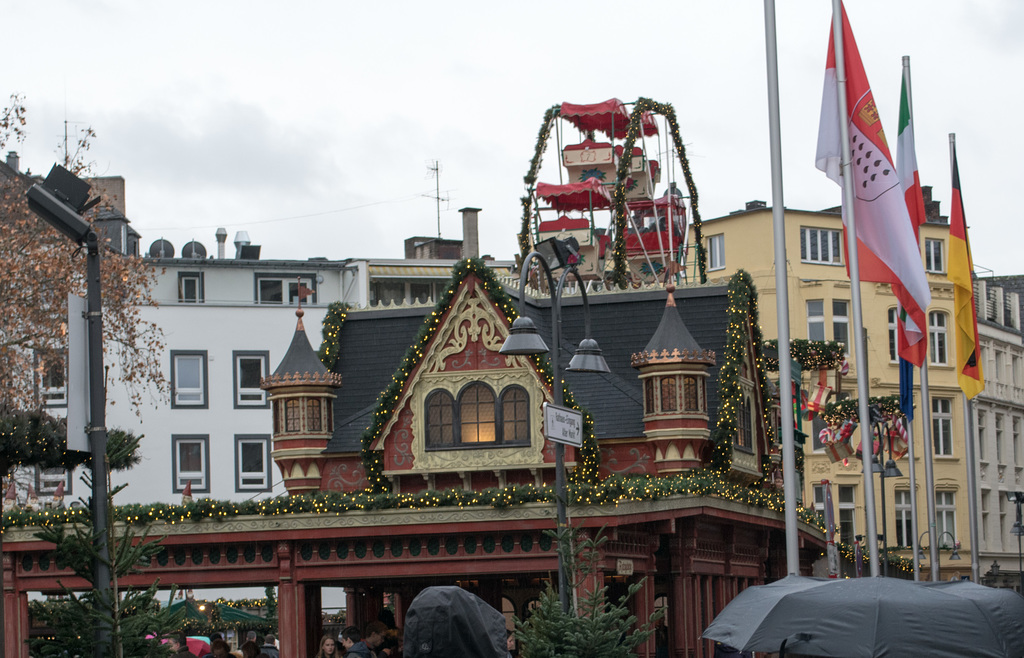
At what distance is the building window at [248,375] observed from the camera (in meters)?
56.0

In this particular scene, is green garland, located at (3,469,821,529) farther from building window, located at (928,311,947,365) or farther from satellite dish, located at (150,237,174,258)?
building window, located at (928,311,947,365)

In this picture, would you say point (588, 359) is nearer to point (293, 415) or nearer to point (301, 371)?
point (301, 371)

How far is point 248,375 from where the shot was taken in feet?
184

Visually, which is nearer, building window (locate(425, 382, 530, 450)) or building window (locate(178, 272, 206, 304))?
building window (locate(425, 382, 530, 450))

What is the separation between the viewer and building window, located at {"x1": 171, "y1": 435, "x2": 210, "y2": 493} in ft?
181

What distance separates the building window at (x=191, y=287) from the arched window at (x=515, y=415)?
3346 cm

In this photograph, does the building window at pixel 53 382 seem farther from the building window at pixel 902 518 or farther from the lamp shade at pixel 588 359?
the building window at pixel 902 518

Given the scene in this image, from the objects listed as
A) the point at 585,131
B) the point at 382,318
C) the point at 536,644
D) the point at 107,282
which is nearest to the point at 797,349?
the point at 585,131

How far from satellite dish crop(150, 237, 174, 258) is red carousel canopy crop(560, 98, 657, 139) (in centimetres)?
2623

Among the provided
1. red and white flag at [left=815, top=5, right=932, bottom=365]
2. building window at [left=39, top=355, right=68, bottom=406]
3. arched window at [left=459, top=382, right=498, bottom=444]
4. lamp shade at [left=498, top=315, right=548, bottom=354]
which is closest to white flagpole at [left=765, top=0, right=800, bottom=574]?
red and white flag at [left=815, top=5, right=932, bottom=365]

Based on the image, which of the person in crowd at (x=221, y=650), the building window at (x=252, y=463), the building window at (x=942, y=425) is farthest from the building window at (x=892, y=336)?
the person in crowd at (x=221, y=650)

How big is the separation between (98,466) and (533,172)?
24263 mm

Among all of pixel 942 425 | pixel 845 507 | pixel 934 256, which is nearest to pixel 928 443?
pixel 845 507

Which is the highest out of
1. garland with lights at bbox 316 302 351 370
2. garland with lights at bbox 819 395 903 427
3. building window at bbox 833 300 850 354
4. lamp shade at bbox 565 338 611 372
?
building window at bbox 833 300 850 354
